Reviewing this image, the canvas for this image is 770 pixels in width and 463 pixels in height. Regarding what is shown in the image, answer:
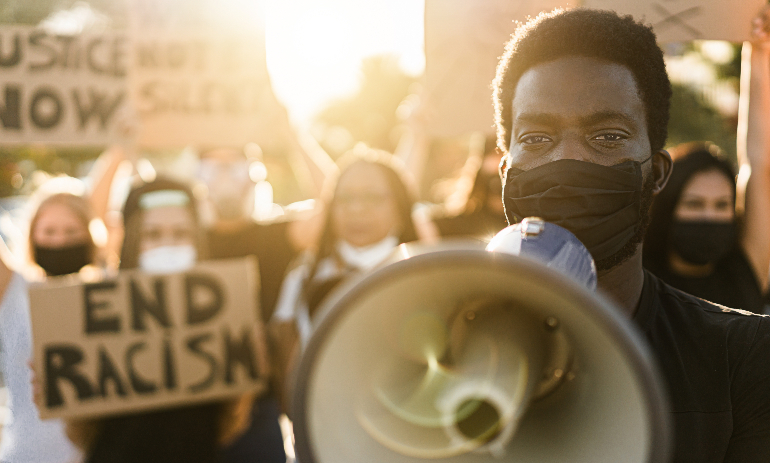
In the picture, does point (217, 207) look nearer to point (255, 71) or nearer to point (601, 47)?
point (255, 71)

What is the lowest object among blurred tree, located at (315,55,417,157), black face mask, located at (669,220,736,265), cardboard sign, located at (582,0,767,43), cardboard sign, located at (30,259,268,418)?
blurred tree, located at (315,55,417,157)

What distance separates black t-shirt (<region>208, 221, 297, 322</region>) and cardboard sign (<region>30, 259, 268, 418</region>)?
0.79 m

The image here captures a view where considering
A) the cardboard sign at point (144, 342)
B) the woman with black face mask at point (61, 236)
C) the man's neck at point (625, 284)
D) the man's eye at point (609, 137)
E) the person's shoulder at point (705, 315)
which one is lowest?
the cardboard sign at point (144, 342)

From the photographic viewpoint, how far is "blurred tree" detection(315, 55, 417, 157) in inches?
1096

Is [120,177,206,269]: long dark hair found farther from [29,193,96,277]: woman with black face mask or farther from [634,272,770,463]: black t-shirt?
[634,272,770,463]: black t-shirt

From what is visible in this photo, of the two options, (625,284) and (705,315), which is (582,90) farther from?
(705,315)

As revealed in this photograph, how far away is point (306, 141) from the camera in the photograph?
4117mm

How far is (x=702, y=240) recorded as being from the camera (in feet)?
8.61

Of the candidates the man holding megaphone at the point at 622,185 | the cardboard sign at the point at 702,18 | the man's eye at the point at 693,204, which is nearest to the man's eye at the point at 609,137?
the man holding megaphone at the point at 622,185

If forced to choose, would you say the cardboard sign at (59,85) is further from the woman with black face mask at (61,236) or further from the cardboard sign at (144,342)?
the cardboard sign at (144,342)

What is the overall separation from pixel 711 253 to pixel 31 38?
12.7 feet

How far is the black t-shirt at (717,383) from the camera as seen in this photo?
1132 millimetres

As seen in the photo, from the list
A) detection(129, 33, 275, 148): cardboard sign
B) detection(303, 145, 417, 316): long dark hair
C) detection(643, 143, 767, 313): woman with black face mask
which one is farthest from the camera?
detection(129, 33, 275, 148): cardboard sign

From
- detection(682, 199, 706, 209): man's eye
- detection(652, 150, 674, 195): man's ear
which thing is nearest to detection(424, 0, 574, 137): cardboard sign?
detection(652, 150, 674, 195): man's ear
